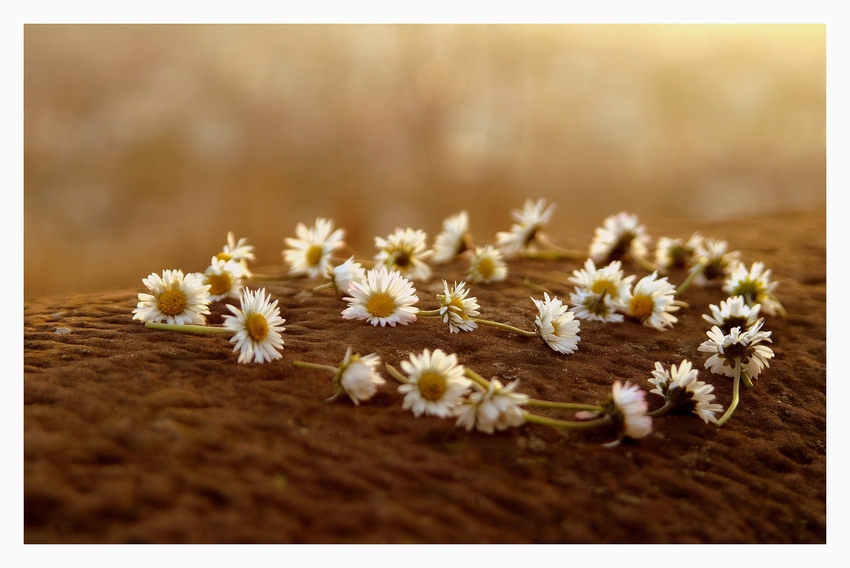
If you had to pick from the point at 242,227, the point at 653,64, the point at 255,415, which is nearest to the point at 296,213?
the point at 242,227

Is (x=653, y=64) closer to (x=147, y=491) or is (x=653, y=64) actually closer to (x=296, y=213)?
(x=296, y=213)

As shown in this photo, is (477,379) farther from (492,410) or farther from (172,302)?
(172,302)

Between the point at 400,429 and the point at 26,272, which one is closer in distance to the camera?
the point at 400,429

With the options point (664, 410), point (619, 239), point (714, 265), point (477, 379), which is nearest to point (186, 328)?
point (477, 379)

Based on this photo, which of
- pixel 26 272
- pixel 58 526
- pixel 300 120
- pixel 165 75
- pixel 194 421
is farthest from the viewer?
pixel 300 120

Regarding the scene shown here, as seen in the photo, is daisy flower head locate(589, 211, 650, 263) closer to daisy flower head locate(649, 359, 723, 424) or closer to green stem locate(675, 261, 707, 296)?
green stem locate(675, 261, 707, 296)

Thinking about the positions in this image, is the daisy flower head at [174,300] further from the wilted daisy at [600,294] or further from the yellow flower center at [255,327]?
the wilted daisy at [600,294]

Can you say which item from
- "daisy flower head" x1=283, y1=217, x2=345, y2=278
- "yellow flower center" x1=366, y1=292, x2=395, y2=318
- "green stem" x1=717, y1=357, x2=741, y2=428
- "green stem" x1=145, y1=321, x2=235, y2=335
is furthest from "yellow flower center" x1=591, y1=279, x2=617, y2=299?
"green stem" x1=145, y1=321, x2=235, y2=335
